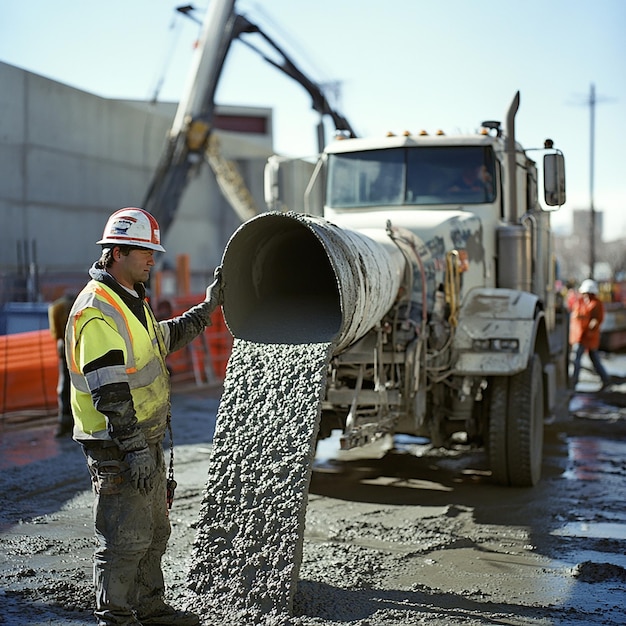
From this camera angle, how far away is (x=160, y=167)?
61.1 feet

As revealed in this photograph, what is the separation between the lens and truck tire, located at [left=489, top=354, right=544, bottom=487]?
7.04 meters

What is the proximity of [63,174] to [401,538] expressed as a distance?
53.5 ft

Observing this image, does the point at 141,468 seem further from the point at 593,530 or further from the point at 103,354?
the point at 593,530

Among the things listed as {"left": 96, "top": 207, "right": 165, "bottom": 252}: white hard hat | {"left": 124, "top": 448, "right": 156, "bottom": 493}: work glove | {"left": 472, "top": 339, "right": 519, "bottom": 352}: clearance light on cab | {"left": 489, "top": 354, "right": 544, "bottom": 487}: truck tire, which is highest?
{"left": 96, "top": 207, "right": 165, "bottom": 252}: white hard hat

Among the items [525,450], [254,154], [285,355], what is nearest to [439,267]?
[525,450]

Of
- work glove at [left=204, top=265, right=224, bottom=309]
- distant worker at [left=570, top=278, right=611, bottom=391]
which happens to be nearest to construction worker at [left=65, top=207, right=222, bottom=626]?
work glove at [left=204, top=265, right=224, bottom=309]

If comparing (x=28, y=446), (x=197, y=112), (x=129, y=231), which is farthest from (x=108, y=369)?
(x=197, y=112)

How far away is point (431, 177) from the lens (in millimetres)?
7637

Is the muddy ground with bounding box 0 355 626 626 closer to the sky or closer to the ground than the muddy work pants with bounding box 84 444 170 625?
closer to the ground

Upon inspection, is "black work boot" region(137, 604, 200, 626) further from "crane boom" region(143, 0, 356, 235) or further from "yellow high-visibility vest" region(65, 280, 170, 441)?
"crane boom" region(143, 0, 356, 235)

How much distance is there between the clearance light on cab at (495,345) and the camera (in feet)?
22.4

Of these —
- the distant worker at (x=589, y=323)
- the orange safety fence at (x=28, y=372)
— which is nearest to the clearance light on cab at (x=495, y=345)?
the orange safety fence at (x=28, y=372)

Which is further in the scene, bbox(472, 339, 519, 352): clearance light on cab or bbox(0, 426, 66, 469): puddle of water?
bbox(0, 426, 66, 469): puddle of water

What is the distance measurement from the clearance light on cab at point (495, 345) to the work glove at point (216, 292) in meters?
2.55
